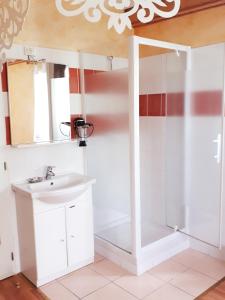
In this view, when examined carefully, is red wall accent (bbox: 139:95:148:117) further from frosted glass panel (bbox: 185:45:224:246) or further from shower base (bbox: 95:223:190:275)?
shower base (bbox: 95:223:190:275)

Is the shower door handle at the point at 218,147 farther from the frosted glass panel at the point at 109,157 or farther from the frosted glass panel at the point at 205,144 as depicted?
the frosted glass panel at the point at 109,157

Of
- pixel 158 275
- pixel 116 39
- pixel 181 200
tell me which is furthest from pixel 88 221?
pixel 116 39

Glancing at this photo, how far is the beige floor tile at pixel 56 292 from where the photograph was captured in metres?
2.29

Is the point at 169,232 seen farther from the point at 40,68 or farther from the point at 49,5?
the point at 49,5

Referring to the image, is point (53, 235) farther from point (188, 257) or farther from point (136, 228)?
point (188, 257)

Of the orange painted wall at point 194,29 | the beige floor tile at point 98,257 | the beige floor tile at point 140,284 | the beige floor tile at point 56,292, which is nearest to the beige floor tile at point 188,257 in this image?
the beige floor tile at point 140,284

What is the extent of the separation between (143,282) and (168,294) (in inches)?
9.4

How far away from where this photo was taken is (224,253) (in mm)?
2732

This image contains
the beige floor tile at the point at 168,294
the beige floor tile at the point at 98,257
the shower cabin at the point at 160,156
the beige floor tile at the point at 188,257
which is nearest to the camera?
the beige floor tile at the point at 168,294

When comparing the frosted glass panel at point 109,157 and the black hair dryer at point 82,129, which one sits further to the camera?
the black hair dryer at point 82,129

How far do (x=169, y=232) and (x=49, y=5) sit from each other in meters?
2.44

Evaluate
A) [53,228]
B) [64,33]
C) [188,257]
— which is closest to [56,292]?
[53,228]

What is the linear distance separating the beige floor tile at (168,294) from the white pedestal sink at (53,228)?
2.37 ft

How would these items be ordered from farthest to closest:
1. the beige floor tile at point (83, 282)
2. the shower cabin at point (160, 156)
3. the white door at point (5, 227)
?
the shower cabin at point (160, 156), the white door at point (5, 227), the beige floor tile at point (83, 282)
